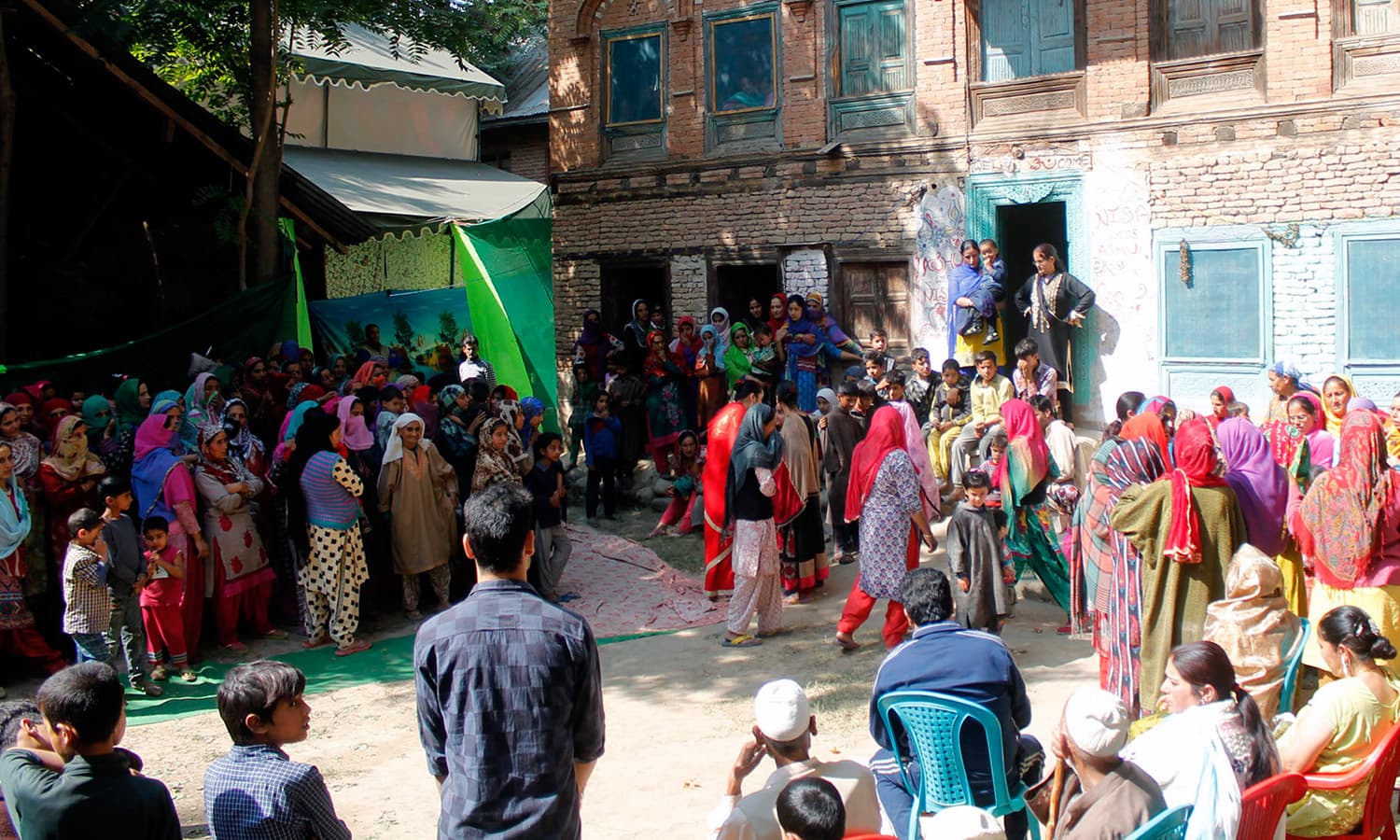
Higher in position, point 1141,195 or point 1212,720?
point 1141,195

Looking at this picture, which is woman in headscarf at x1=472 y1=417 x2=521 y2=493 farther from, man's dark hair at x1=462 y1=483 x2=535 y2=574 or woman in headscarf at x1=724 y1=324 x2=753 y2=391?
man's dark hair at x1=462 y1=483 x2=535 y2=574

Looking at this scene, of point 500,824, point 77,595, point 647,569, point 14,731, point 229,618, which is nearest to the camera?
point 500,824

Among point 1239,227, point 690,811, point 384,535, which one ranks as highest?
point 1239,227

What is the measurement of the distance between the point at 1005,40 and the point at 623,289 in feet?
20.2

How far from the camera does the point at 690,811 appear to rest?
20.4ft

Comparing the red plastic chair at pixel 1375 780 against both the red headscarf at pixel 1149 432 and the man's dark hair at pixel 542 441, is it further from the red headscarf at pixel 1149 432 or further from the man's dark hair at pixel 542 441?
the man's dark hair at pixel 542 441

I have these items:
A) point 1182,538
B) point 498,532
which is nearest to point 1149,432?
point 1182,538

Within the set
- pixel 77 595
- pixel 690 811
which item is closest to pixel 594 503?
pixel 77 595

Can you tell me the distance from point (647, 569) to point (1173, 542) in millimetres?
6065

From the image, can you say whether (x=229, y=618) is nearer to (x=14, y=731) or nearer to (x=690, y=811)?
(x=690, y=811)

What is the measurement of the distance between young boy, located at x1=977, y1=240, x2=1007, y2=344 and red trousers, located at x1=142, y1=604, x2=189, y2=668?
27.1 feet

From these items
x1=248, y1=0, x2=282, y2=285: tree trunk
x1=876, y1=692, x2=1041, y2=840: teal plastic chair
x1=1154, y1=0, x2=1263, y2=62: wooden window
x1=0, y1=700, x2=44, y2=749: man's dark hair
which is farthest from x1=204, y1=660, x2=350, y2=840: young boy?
x1=1154, y1=0, x2=1263, y2=62: wooden window

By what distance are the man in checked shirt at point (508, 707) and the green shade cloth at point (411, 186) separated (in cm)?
1300

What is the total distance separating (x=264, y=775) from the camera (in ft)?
11.2
